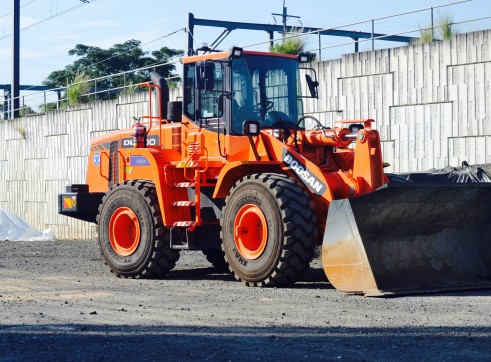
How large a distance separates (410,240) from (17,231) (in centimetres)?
1797

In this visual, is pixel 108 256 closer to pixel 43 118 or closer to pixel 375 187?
pixel 375 187

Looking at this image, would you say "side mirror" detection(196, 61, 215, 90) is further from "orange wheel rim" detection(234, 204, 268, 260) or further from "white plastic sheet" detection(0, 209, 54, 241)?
"white plastic sheet" detection(0, 209, 54, 241)

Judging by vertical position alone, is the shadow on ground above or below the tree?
below

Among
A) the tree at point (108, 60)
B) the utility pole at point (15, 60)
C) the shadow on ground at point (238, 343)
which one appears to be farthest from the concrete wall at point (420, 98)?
the tree at point (108, 60)

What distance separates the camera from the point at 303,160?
13117 millimetres

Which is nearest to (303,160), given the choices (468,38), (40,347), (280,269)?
(280,269)

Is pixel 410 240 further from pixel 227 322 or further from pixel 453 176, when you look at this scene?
pixel 227 322

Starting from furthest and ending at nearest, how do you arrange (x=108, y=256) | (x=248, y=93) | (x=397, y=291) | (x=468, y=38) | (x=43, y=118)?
1. (x=43, y=118)
2. (x=468, y=38)
3. (x=108, y=256)
4. (x=248, y=93)
5. (x=397, y=291)

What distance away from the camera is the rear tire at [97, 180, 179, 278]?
14930mm

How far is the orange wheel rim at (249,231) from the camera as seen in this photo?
13.3 meters

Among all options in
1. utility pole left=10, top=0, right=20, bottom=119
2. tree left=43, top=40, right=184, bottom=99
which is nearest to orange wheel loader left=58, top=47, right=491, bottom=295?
utility pole left=10, top=0, right=20, bottom=119

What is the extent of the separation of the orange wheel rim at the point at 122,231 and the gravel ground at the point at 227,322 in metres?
0.70

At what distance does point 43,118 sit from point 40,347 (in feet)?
82.5

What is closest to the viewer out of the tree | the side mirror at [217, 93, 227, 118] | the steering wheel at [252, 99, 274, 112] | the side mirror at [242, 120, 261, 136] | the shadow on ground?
the shadow on ground
